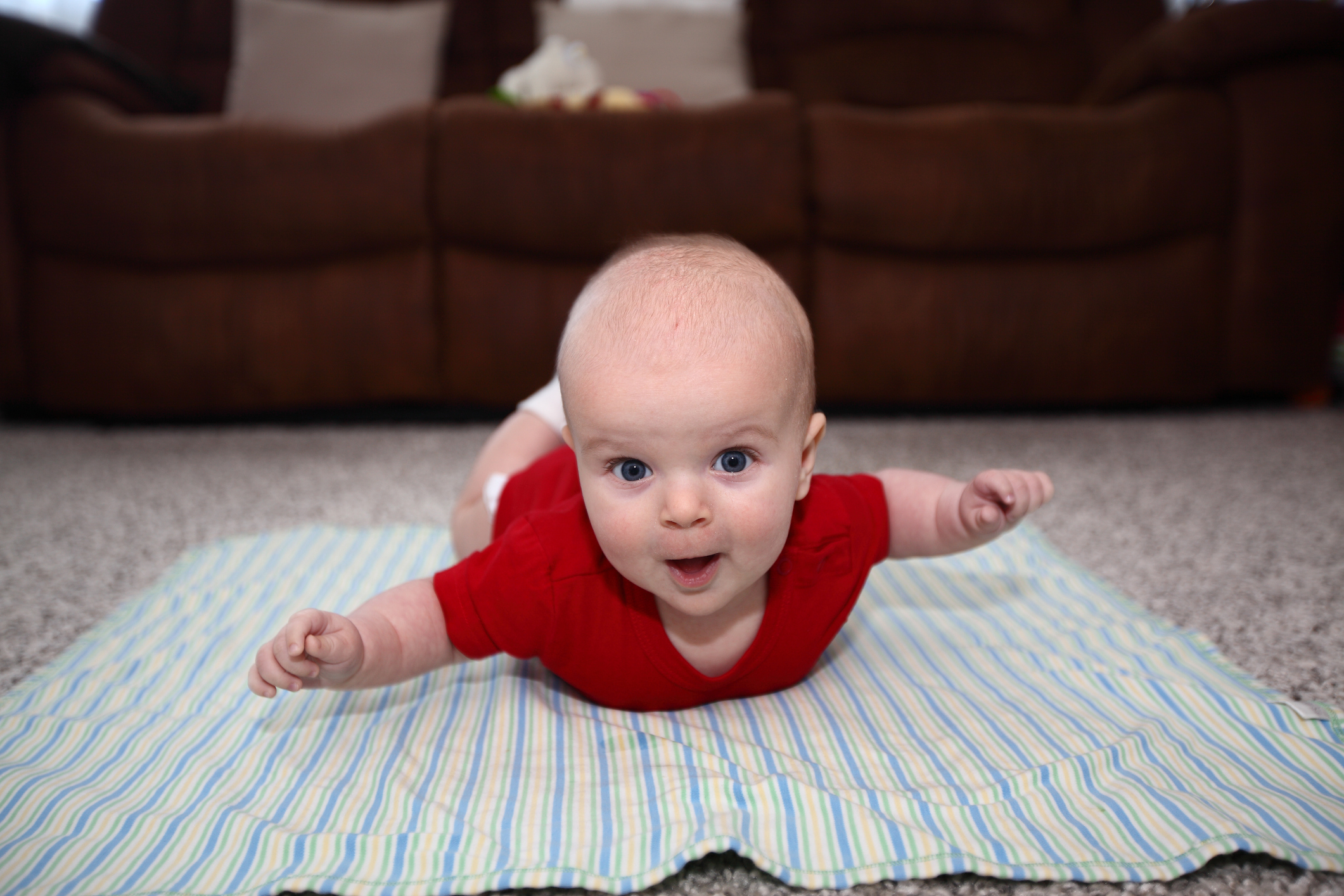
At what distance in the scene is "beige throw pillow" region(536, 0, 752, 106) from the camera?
219 cm

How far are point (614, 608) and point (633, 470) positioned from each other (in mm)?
132

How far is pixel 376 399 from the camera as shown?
1712mm

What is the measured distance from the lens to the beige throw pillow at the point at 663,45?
2193 mm

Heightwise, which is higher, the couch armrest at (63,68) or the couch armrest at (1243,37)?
the couch armrest at (1243,37)

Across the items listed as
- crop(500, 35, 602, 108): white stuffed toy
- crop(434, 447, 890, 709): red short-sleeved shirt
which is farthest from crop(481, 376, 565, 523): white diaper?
crop(500, 35, 602, 108): white stuffed toy

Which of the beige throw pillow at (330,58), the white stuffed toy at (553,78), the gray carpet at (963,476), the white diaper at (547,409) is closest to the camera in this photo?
the gray carpet at (963,476)

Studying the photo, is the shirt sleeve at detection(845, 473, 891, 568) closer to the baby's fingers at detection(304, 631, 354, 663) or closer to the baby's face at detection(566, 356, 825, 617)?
the baby's face at detection(566, 356, 825, 617)

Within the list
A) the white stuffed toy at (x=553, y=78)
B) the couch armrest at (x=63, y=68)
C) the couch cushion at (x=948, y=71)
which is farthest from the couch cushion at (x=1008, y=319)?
the couch armrest at (x=63, y=68)

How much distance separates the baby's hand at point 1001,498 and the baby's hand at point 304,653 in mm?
466

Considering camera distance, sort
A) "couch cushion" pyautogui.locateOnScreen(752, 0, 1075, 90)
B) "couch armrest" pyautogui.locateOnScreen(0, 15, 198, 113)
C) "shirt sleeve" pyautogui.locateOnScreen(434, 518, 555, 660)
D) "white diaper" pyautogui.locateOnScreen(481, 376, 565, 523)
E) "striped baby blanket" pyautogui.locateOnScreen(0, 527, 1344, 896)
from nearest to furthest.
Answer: "striped baby blanket" pyautogui.locateOnScreen(0, 527, 1344, 896), "shirt sleeve" pyautogui.locateOnScreen(434, 518, 555, 660), "white diaper" pyautogui.locateOnScreen(481, 376, 565, 523), "couch armrest" pyautogui.locateOnScreen(0, 15, 198, 113), "couch cushion" pyautogui.locateOnScreen(752, 0, 1075, 90)

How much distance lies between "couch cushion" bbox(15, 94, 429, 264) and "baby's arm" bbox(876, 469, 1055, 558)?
1127 millimetres

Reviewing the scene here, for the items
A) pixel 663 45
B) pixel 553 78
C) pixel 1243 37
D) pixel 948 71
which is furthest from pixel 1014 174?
pixel 663 45

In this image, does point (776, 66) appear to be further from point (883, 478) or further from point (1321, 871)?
point (1321, 871)

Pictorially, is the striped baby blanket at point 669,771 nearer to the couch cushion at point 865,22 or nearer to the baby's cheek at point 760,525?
the baby's cheek at point 760,525
